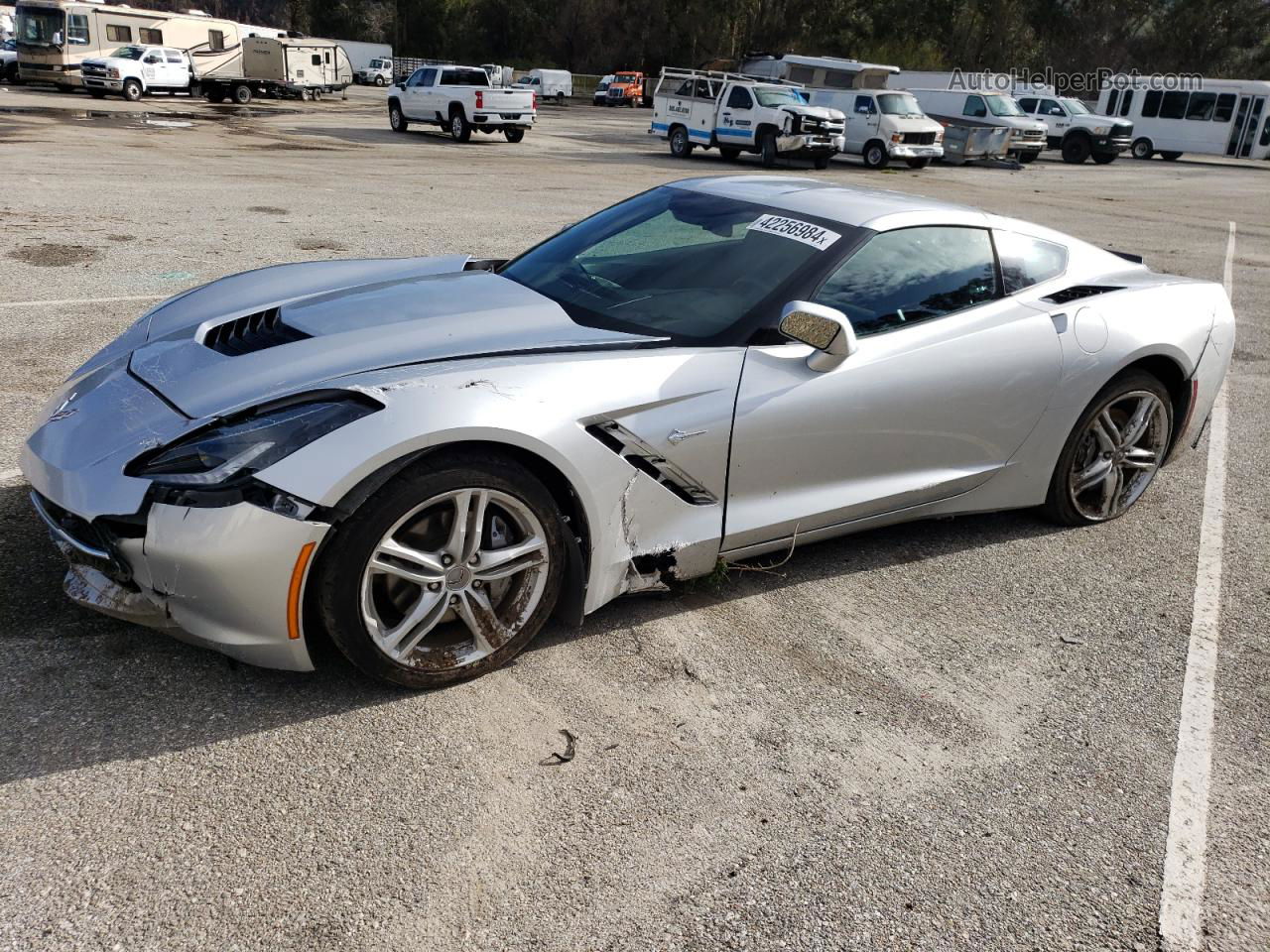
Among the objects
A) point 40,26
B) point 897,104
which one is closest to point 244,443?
point 897,104

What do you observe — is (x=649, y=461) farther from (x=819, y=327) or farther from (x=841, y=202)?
(x=841, y=202)

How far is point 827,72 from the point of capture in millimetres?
34875

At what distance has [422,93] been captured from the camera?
27.0 m

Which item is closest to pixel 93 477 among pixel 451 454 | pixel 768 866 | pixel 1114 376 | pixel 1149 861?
pixel 451 454

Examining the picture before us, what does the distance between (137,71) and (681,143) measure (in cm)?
1967

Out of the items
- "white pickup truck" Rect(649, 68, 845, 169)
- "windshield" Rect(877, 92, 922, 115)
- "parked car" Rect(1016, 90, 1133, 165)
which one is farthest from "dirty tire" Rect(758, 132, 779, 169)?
"parked car" Rect(1016, 90, 1133, 165)

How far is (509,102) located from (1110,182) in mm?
14921

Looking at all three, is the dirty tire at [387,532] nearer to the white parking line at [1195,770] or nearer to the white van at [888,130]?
the white parking line at [1195,770]

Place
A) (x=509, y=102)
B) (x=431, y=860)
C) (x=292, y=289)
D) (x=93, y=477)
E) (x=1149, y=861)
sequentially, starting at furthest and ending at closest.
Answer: (x=509, y=102), (x=292, y=289), (x=93, y=477), (x=1149, y=861), (x=431, y=860)

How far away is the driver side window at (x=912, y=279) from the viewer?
152 inches

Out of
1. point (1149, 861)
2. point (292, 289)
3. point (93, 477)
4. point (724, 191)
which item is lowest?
point (1149, 861)

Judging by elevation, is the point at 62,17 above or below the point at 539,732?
above

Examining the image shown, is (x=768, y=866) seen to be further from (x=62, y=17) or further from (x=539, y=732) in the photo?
(x=62, y=17)

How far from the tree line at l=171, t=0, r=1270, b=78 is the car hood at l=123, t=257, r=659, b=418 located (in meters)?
69.8
